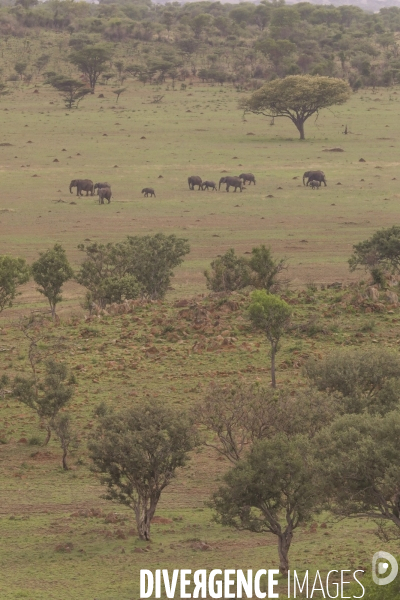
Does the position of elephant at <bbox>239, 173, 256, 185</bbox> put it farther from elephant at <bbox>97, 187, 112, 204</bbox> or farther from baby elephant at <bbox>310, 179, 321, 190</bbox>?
elephant at <bbox>97, 187, 112, 204</bbox>

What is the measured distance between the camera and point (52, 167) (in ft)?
182

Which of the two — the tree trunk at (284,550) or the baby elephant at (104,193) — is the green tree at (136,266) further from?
the tree trunk at (284,550)

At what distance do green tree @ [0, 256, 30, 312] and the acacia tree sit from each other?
41.8 meters

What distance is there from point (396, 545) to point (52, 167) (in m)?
42.8

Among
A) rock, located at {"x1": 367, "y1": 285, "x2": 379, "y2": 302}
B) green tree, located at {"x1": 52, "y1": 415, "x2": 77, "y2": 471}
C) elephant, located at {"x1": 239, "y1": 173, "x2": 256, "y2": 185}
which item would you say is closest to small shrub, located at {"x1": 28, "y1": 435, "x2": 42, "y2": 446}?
green tree, located at {"x1": 52, "y1": 415, "x2": 77, "y2": 471}

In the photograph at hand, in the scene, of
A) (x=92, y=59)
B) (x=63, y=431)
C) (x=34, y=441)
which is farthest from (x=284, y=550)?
(x=92, y=59)

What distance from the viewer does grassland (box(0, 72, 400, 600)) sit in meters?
15.7

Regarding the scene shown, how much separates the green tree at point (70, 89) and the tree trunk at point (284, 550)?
64.2 m

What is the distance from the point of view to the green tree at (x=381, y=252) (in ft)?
106

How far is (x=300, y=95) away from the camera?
2594 inches

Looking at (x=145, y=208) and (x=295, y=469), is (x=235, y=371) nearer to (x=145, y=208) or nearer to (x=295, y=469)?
(x=295, y=469)

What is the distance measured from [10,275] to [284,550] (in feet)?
47.8

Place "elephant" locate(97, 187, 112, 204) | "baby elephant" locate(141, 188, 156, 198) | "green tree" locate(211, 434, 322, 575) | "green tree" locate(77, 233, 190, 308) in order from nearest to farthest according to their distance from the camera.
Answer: "green tree" locate(211, 434, 322, 575) → "green tree" locate(77, 233, 190, 308) → "elephant" locate(97, 187, 112, 204) → "baby elephant" locate(141, 188, 156, 198)

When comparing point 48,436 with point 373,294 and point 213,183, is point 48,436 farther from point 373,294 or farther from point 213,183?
point 213,183
